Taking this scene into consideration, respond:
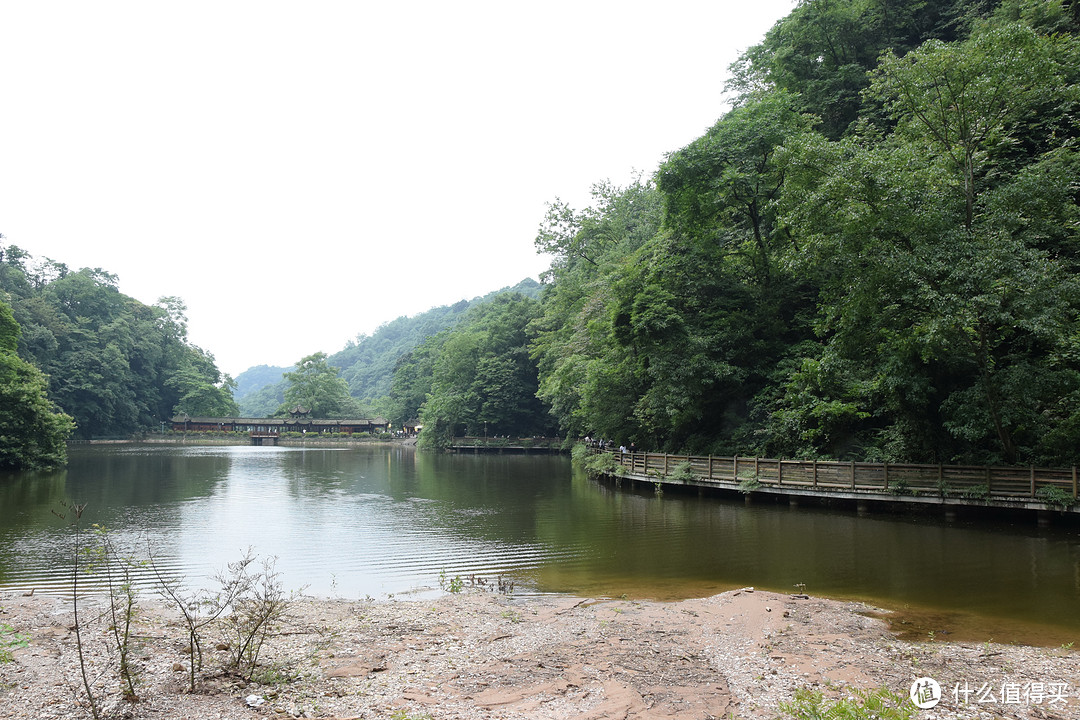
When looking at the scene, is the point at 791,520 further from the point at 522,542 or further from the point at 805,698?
the point at 805,698

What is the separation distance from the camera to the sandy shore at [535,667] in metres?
5.00

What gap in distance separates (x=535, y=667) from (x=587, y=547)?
7786mm

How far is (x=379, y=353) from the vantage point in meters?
177

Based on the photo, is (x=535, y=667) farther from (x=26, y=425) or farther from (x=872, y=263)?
(x=26, y=425)

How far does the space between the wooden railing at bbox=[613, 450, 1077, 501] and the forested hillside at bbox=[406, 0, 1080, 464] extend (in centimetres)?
70

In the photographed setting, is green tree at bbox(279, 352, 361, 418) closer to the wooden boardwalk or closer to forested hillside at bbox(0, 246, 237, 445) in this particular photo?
forested hillside at bbox(0, 246, 237, 445)

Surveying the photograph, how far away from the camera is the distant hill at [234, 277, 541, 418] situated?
14712 centimetres

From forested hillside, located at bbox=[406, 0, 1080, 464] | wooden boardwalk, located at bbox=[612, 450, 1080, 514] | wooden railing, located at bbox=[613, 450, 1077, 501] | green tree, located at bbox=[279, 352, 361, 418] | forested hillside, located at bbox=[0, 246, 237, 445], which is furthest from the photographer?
green tree, located at bbox=[279, 352, 361, 418]

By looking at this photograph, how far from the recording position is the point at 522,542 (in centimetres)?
1425

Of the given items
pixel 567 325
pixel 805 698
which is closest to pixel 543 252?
pixel 567 325

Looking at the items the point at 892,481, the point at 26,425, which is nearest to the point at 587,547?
the point at 892,481

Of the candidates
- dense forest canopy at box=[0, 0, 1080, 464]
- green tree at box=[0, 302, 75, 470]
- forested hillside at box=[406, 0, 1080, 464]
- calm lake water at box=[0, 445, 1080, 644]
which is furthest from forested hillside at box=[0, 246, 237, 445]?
forested hillside at box=[406, 0, 1080, 464]

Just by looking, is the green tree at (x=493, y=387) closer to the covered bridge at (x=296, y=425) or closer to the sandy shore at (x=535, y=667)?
the covered bridge at (x=296, y=425)

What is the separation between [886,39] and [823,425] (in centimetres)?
2215
